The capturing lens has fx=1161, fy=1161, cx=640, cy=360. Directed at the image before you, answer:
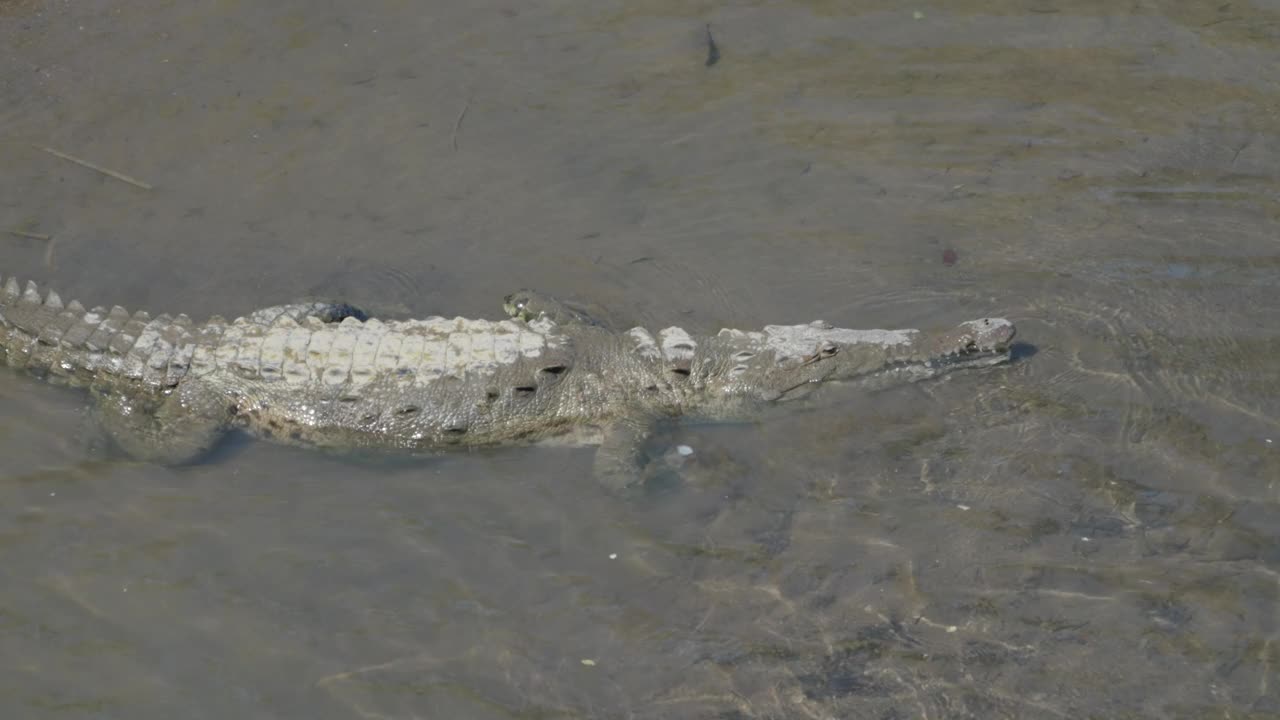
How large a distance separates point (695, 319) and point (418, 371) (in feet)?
5.71

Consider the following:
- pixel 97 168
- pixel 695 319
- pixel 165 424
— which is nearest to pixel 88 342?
pixel 165 424

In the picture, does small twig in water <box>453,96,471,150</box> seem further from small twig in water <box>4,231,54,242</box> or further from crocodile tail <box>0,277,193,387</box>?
small twig in water <box>4,231,54,242</box>

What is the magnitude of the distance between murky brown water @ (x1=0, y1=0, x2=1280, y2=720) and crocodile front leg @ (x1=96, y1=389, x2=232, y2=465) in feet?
0.37

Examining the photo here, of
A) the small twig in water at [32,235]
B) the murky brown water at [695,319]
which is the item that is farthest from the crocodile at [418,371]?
the small twig in water at [32,235]

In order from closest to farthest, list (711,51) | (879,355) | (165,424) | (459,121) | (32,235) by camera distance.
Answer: (165,424) < (879,355) < (32,235) < (459,121) < (711,51)

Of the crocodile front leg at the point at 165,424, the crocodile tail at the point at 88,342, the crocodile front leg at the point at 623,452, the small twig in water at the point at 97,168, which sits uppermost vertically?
the small twig in water at the point at 97,168

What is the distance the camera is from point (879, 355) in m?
6.45

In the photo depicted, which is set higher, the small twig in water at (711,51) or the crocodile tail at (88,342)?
the small twig in water at (711,51)

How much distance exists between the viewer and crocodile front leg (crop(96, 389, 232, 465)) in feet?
19.5

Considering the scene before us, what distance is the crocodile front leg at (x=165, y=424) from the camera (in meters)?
5.94

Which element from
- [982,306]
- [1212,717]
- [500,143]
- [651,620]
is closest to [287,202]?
[500,143]

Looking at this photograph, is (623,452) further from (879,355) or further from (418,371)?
(879,355)

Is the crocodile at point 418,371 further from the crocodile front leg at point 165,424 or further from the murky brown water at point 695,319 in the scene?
the murky brown water at point 695,319

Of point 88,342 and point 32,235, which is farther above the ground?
point 32,235
